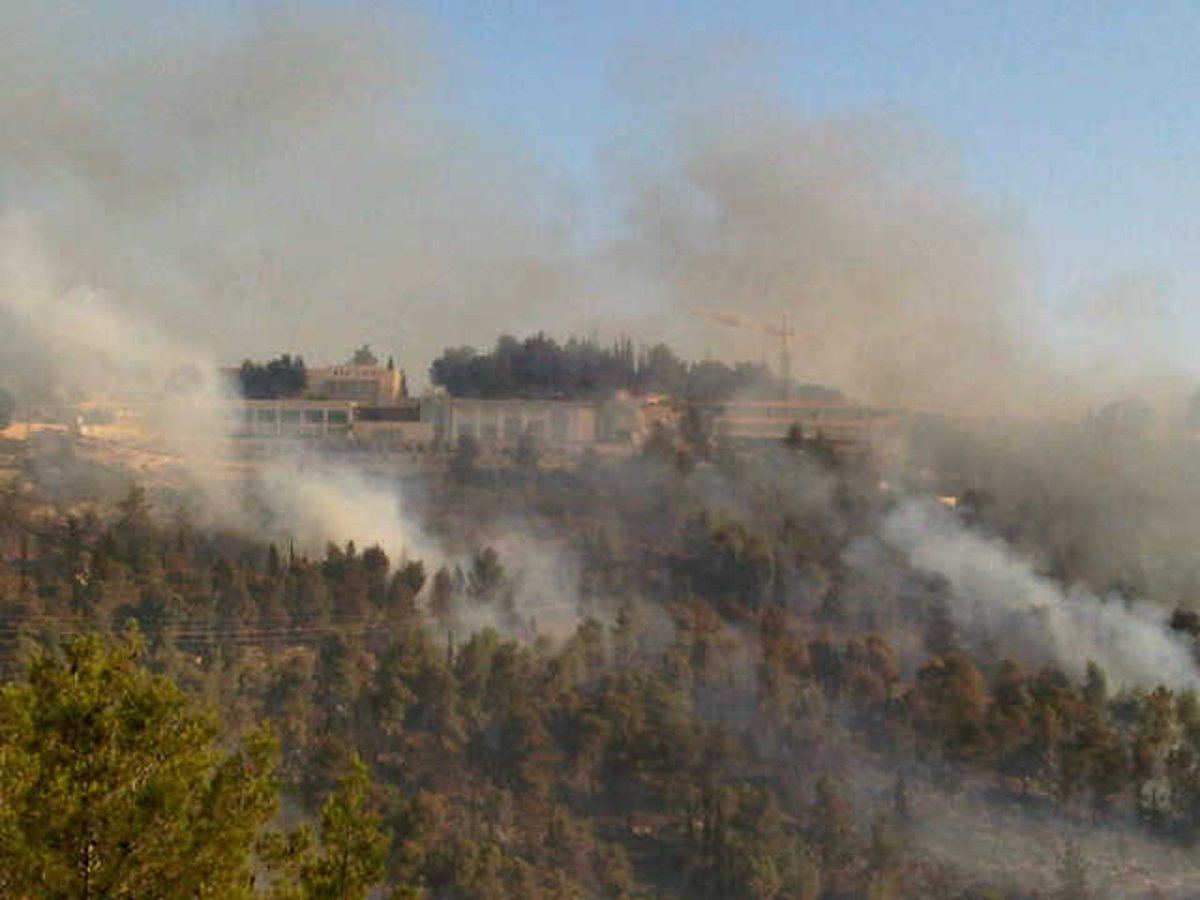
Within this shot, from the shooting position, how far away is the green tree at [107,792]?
7.58m

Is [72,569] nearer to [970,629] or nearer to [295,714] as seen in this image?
Answer: [295,714]

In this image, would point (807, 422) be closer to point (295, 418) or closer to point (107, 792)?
point (295, 418)

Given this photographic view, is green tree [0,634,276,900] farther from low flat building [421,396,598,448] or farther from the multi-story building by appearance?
the multi-story building

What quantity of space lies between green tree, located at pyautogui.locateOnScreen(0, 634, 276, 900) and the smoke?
3145 centimetres

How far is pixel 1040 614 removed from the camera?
3816cm

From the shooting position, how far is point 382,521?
142 feet

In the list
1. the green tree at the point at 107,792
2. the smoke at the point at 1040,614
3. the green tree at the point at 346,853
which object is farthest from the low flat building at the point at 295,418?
the green tree at the point at 107,792

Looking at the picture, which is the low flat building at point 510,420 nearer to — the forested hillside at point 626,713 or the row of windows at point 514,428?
the row of windows at point 514,428

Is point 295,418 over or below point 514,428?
over

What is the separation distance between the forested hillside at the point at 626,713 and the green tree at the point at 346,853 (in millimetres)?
10802

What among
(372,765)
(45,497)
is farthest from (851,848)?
(45,497)

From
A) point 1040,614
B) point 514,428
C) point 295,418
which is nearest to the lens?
point 1040,614

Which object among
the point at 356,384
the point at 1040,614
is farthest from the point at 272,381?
the point at 1040,614

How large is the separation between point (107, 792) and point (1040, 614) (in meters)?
34.7
